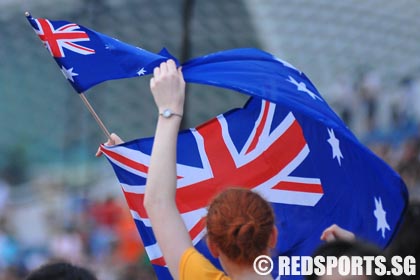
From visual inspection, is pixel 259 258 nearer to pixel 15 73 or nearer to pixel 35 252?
pixel 35 252

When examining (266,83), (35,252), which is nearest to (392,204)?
(266,83)

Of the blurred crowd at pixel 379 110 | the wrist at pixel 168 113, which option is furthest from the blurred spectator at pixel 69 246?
the wrist at pixel 168 113

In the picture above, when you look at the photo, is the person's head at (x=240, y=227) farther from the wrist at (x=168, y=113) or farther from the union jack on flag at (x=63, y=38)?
the union jack on flag at (x=63, y=38)

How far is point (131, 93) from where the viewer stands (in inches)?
703

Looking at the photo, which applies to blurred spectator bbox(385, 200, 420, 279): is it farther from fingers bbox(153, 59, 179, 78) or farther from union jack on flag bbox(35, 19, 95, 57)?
union jack on flag bbox(35, 19, 95, 57)

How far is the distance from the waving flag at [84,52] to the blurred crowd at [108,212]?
3516 mm

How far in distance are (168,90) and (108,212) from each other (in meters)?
8.64

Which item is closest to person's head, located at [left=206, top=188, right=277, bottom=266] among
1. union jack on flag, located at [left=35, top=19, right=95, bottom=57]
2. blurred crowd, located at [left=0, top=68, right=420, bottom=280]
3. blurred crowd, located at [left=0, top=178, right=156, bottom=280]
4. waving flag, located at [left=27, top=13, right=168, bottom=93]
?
waving flag, located at [left=27, top=13, right=168, bottom=93]

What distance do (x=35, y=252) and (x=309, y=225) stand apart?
814cm

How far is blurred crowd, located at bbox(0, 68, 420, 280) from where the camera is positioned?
981cm

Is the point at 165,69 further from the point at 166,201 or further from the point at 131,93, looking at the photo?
the point at 131,93

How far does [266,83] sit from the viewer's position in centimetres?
387

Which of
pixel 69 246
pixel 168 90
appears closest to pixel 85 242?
pixel 69 246

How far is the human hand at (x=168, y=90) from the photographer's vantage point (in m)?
3.27
